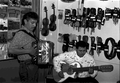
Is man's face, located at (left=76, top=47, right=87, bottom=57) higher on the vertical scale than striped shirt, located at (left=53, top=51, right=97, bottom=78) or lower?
higher

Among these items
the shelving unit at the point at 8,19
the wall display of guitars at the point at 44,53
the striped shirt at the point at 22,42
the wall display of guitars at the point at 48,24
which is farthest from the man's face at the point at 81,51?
the wall display of guitars at the point at 48,24

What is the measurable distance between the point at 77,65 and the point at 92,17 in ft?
6.04

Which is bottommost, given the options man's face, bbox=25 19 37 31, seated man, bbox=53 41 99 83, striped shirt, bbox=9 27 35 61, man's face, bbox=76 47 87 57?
seated man, bbox=53 41 99 83

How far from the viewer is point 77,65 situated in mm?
3363

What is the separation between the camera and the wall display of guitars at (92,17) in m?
4.49

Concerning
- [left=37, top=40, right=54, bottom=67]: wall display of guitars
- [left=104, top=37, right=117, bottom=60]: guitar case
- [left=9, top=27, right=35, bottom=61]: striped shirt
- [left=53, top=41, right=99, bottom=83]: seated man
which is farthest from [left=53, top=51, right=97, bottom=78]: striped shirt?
[left=104, top=37, right=117, bottom=60]: guitar case

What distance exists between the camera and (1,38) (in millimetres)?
4895

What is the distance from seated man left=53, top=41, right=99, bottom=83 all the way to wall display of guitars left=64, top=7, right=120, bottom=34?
1.45 meters

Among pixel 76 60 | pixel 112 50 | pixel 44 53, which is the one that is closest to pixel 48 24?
pixel 44 53

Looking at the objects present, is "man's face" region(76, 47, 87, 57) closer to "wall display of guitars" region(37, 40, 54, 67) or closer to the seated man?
the seated man

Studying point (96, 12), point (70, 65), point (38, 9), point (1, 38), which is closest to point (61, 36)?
point (38, 9)

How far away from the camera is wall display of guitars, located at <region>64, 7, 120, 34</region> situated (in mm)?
4492

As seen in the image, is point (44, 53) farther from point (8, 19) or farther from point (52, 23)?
point (52, 23)

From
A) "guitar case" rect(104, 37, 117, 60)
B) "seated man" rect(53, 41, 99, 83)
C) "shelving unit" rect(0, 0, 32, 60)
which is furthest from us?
"shelving unit" rect(0, 0, 32, 60)
